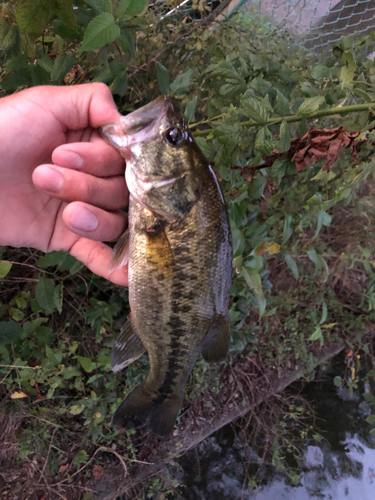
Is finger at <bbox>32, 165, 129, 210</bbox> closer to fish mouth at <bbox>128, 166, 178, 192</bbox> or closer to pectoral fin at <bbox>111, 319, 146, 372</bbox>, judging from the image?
fish mouth at <bbox>128, 166, 178, 192</bbox>

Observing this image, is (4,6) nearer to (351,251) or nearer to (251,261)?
(251,261)

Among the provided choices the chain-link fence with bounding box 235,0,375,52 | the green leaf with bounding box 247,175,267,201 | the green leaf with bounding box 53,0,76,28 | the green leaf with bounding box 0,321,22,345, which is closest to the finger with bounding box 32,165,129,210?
the green leaf with bounding box 53,0,76,28

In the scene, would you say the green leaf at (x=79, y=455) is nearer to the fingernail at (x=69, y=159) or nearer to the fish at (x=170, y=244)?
the fish at (x=170, y=244)

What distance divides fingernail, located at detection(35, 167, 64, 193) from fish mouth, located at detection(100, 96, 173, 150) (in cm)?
31

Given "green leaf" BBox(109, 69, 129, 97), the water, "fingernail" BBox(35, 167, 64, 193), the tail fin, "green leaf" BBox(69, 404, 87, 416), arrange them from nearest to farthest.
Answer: "fingernail" BBox(35, 167, 64, 193)
"green leaf" BBox(109, 69, 129, 97)
the tail fin
"green leaf" BBox(69, 404, 87, 416)
the water

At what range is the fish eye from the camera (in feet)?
3.96

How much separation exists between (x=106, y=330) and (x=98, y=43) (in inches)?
80.1

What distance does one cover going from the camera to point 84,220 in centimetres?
115

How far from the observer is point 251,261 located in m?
1.74

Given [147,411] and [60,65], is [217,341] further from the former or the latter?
[60,65]

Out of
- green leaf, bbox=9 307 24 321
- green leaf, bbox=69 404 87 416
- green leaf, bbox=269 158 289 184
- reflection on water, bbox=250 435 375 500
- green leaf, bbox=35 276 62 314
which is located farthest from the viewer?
reflection on water, bbox=250 435 375 500

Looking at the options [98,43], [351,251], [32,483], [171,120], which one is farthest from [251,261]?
[32,483]

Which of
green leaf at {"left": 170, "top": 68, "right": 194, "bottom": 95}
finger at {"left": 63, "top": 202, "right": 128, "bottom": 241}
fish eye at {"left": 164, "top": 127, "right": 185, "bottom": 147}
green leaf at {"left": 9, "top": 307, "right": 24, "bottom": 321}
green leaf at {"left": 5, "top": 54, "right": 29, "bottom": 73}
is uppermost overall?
green leaf at {"left": 5, "top": 54, "right": 29, "bottom": 73}

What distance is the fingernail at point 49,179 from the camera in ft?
3.47
